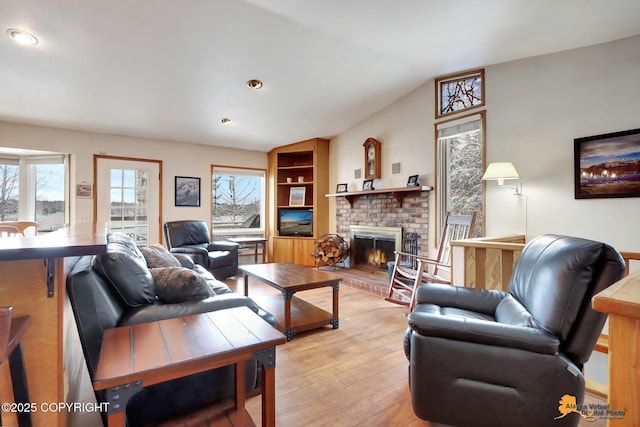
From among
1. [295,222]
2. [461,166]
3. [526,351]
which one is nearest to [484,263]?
[526,351]

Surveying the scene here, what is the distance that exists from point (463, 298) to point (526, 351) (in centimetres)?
69

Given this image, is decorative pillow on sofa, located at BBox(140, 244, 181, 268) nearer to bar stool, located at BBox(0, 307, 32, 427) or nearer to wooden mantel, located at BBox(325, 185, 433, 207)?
bar stool, located at BBox(0, 307, 32, 427)

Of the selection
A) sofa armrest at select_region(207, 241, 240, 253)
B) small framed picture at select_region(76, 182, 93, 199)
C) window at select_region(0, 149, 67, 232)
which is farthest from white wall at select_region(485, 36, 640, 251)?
window at select_region(0, 149, 67, 232)

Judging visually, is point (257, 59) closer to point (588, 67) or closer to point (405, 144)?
point (405, 144)

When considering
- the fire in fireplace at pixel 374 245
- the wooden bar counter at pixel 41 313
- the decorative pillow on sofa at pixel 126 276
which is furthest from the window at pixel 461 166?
the wooden bar counter at pixel 41 313

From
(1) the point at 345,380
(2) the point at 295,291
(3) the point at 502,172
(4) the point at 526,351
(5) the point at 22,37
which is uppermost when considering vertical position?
(5) the point at 22,37

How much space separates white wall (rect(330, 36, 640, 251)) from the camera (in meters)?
2.56

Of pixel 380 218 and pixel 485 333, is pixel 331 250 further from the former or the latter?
pixel 485 333

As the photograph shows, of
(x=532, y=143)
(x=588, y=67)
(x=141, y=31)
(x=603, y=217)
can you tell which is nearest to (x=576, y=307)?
(x=603, y=217)

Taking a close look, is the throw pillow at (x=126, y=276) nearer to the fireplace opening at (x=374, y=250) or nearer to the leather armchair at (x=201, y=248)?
the leather armchair at (x=201, y=248)

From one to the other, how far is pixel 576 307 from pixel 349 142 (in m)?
4.59

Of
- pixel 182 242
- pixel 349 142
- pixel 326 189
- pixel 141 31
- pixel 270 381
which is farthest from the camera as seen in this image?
pixel 326 189

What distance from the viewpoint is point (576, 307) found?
1.20 m

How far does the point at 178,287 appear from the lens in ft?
5.72
